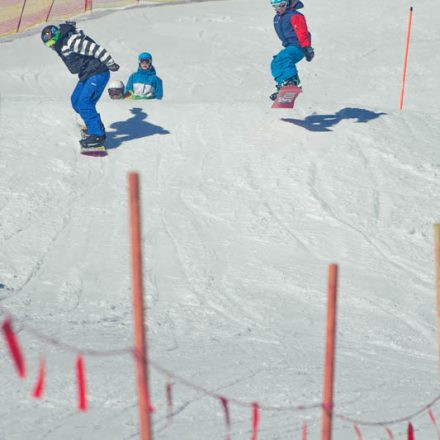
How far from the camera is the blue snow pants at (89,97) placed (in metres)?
13.2

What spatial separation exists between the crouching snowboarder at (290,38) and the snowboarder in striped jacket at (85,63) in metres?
2.37

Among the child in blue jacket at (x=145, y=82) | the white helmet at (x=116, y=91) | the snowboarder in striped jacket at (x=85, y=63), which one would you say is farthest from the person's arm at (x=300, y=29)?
the white helmet at (x=116, y=91)

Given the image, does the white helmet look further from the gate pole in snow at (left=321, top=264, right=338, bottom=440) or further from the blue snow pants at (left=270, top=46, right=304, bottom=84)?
the gate pole in snow at (left=321, top=264, right=338, bottom=440)

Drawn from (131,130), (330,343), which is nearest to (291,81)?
(131,130)

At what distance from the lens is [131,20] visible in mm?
23000

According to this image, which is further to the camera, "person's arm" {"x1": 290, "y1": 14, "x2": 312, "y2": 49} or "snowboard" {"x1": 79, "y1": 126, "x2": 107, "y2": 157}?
"person's arm" {"x1": 290, "y1": 14, "x2": 312, "y2": 49}

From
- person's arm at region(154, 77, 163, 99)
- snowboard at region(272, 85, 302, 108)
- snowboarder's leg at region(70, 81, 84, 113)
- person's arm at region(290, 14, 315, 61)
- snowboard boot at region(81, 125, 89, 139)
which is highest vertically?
person's arm at region(290, 14, 315, 61)

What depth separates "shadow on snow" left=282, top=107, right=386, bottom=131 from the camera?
14.9m

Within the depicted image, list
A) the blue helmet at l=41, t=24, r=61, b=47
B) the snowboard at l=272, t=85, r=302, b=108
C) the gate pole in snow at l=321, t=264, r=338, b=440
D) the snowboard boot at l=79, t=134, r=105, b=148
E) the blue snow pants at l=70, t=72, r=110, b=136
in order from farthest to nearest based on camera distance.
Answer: the snowboard at l=272, t=85, r=302, b=108, the snowboard boot at l=79, t=134, r=105, b=148, the blue snow pants at l=70, t=72, r=110, b=136, the blue helmet at l=41, t=24, r=61, b=47, the gate pole in snow at l=321, t=264, r=338, b=440

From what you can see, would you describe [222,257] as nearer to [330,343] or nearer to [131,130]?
[131,130]

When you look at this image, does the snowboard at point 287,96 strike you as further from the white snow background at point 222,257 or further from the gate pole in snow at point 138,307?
the gate pole in snow at point 138,307

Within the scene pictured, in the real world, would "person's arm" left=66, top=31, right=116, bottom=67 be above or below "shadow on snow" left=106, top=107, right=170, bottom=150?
above

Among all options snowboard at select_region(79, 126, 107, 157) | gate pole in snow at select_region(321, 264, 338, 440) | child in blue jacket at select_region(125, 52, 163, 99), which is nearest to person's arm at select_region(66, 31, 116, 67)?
snowboard at select_region(79, 126, 107, 157)

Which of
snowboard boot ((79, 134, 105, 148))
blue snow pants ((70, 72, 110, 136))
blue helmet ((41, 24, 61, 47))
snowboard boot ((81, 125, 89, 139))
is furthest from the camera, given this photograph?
snowboard boot ((81, 125, 89, 139))
